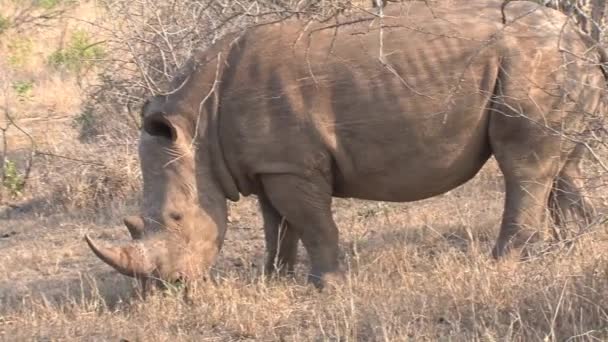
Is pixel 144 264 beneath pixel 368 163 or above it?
beneath

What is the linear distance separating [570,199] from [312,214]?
1677mm

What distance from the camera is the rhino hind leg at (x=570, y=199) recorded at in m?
6.80

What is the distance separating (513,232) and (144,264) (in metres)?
2.22

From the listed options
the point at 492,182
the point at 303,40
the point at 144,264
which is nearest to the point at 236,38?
the point at 303,40

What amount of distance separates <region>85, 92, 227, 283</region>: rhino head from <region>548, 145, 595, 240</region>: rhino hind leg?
213cm

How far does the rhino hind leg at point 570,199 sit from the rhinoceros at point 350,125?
0.48ft

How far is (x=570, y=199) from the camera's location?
689cm

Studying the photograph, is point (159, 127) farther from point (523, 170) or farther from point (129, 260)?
point (523, 170)

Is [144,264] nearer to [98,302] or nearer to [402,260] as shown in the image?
[98,302]

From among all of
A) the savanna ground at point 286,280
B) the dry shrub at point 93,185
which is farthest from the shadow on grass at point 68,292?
the dry shrub at point 93,185

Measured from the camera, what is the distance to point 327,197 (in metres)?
6.59

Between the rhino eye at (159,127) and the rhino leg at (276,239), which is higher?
the rhino eye at (159,127)

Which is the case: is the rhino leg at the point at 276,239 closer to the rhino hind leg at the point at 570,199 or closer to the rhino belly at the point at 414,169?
the rhino belly at the point at 414,169

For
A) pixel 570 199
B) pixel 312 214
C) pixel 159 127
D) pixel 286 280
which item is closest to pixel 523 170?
pixel 570 199
